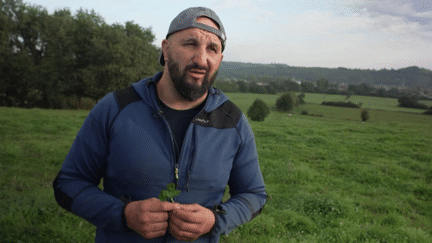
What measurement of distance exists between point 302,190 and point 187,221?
7001 millimetres

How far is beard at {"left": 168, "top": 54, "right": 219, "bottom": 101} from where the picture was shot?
6.49ft

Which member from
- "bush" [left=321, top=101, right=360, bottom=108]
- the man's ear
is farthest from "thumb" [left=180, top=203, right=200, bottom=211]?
"bush" [left=321, top=101, right=360, bottom=108]

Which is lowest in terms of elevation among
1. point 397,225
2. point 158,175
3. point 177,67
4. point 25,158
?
point 397,225

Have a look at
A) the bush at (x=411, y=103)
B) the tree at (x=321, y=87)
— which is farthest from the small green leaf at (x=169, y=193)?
the tree at (x=321, y=87)

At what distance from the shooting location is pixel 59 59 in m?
30.5

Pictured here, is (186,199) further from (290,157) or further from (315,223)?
(290,157)

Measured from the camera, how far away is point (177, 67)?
1984 millimetres

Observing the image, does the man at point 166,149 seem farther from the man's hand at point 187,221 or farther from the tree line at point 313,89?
the tree line at point 313,89

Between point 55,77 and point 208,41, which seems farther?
point 55,77

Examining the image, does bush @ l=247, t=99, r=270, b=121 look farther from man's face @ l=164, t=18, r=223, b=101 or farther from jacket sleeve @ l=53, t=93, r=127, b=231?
jacket sleeve @ l=53, t=93, r=127, b=231

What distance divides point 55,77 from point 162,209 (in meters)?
34.0

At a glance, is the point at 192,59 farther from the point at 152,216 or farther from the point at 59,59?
the point at 59,59

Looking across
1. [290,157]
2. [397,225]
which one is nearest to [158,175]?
[397,225]

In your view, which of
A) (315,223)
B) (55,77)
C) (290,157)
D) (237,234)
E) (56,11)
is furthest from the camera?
(56,11)
